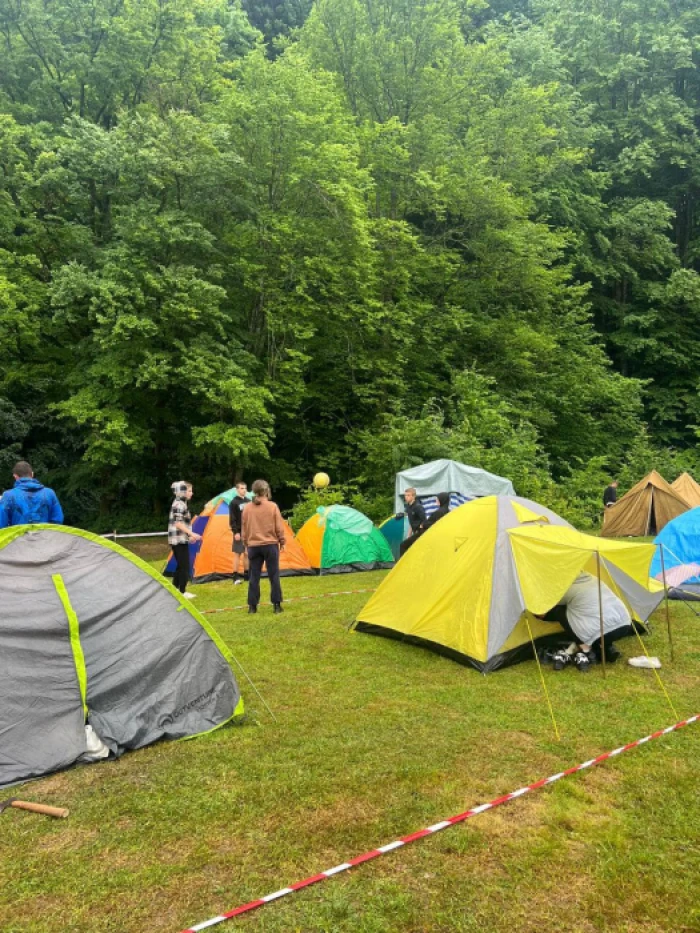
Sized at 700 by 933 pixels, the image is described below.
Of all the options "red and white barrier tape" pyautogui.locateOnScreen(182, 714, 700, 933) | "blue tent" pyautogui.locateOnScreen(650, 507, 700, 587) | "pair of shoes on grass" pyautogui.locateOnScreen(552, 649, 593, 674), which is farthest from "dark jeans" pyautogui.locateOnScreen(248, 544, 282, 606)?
"blue tent" pyautogui.locateOnScreen(650, 507, 700, 587)

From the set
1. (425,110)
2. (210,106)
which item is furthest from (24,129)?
(425,110)

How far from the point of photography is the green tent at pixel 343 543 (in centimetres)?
1180

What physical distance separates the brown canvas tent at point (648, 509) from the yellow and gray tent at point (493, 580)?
35.4 ft

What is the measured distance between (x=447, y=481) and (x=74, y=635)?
330 inches

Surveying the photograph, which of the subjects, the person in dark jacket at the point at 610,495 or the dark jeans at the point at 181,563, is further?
the person in dark jacket at the point at 610,495

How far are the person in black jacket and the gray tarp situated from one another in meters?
3.01

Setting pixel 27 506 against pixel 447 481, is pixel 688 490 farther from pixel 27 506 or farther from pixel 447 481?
pixel 27 506

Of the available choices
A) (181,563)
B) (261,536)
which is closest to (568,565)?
(261,536)

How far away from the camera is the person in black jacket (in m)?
10.5

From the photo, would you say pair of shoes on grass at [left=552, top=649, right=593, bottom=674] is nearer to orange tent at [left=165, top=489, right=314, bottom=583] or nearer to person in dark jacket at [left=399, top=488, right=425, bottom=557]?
person in dark jacket at [left=399, top=488, right=425, bottom=557]

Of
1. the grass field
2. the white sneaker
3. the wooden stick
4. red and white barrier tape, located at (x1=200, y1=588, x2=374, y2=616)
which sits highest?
the wooden stick

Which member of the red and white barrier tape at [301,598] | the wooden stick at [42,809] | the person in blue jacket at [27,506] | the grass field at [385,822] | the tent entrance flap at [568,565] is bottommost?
the red and white barrier tape at [301,598]

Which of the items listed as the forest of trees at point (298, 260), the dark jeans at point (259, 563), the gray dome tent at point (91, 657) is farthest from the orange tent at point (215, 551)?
the gray dome tent at point (91, 657)

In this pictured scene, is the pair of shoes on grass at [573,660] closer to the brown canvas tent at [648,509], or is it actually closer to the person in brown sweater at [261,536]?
the person in brown sweater at [261,536]
